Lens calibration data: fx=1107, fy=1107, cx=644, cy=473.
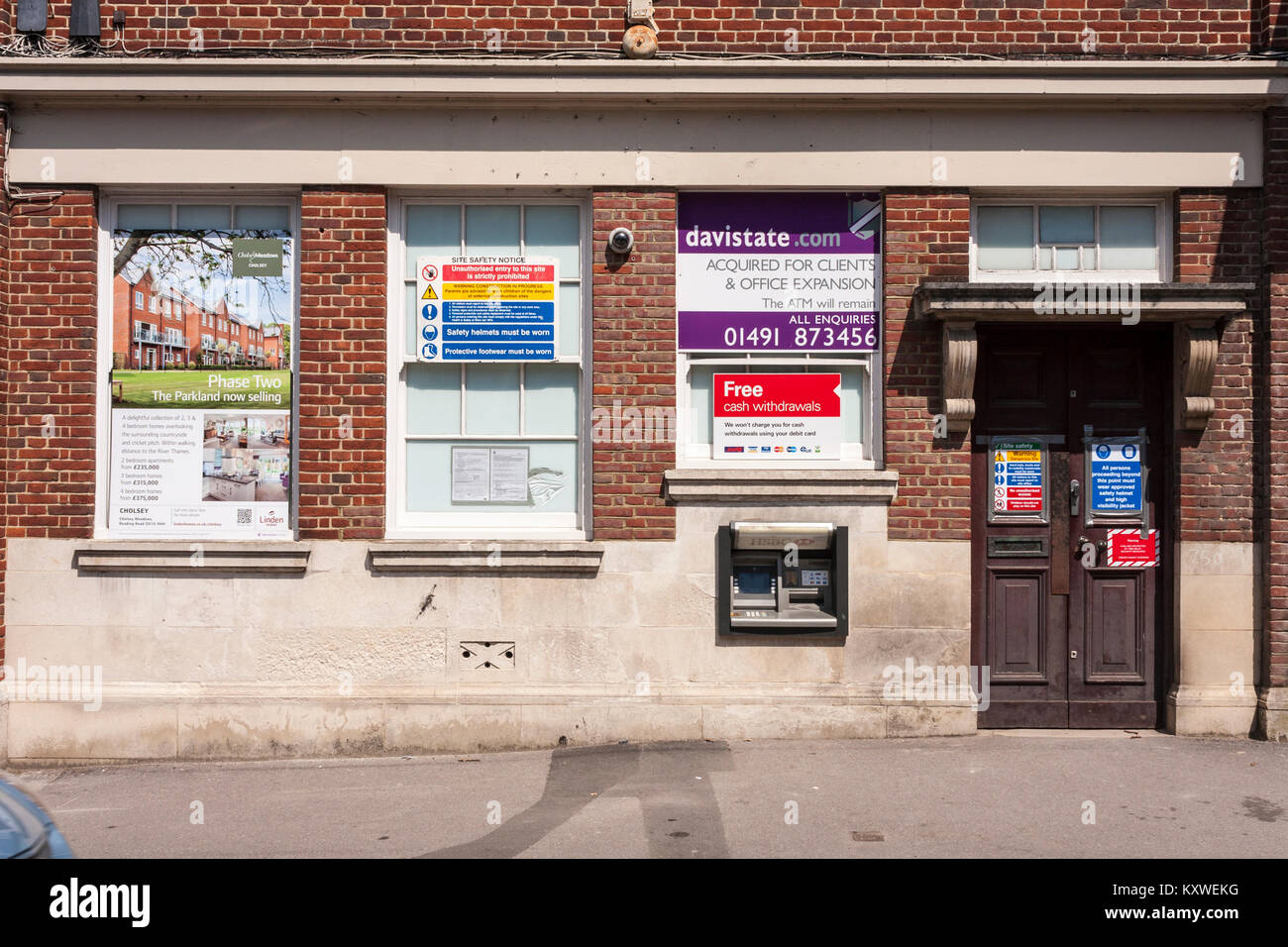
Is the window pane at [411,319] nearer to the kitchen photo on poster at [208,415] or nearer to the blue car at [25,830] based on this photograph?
the kitchen photo on poster at [208,415]

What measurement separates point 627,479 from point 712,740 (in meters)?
1.95

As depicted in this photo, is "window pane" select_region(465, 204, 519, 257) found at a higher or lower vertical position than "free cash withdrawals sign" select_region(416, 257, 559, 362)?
higher

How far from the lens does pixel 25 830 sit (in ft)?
12.4

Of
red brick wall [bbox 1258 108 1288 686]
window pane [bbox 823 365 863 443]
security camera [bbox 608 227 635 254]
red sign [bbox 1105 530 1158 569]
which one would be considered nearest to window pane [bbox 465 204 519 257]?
security camera [bbox 608 227 635 254]

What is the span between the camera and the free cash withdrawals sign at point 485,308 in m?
8.09

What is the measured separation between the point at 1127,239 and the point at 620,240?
377 cm

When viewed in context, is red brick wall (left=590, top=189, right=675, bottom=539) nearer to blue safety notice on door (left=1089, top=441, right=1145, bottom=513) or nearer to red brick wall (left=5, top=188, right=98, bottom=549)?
blue safety notice on door (left=1089, top=441, right=1145, bottom=513)

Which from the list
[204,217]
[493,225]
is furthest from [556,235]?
[204,217]

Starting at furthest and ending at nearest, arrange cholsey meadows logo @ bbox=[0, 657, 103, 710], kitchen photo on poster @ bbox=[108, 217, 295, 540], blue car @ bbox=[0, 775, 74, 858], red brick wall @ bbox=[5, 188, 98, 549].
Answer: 1. kitchen photo on poster @ bbox=[108, 217, 295, 540]
2. red brick wall @ bbox=[5, 188, 98, 549]
3. cholsey meadows logo @ bbox=[0, 657, 103, 710]
4. blue car @ bbox=[0, 775, 74, 858]

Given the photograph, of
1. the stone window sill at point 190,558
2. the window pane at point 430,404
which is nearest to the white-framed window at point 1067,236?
the window pane at point 430,404

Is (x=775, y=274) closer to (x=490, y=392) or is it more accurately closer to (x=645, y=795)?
(x=490, y=392)

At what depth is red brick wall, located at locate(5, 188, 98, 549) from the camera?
7.96 metres

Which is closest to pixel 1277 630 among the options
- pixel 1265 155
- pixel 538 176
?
pixel 1265 155

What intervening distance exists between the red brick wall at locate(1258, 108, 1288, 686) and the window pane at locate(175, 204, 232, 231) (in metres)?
7.56
